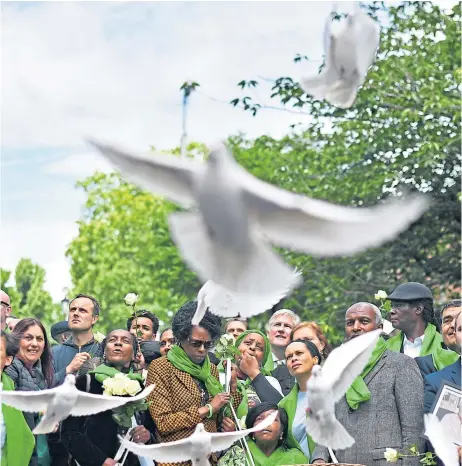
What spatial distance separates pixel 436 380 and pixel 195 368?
1.36 metres

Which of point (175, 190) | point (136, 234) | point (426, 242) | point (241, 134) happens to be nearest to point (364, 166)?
point (426, 242)

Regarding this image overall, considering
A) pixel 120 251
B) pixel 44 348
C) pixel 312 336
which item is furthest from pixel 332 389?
pixel 120 251

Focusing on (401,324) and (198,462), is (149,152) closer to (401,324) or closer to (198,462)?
(198,462)

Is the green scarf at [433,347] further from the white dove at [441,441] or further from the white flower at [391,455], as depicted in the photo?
the white flower at [391,455]

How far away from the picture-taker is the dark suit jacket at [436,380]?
6598mm

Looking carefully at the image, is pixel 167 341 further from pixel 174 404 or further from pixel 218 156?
pixel 218 156

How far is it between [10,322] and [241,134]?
28322mm

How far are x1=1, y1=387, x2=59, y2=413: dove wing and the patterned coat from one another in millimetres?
938

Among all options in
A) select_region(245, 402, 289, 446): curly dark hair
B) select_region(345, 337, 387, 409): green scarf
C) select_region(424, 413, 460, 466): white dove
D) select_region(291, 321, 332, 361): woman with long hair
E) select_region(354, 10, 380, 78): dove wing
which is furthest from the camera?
select_region(291, 321, 332, 361): woman with long hair

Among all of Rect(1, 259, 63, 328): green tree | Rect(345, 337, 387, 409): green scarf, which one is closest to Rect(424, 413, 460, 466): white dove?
Rect(345, 337, 387, 409): green scarf

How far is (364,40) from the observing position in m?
5.00

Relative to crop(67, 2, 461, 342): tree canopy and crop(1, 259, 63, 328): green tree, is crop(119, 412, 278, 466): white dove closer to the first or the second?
crop(67, 2, 461, 342): tree canopy

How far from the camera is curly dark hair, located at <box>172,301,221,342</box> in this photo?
668 centimetres

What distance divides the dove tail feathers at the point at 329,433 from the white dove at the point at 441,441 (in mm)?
706
